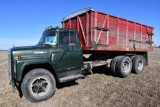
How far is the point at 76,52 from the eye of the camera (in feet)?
23.6

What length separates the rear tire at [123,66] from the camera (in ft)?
29.5

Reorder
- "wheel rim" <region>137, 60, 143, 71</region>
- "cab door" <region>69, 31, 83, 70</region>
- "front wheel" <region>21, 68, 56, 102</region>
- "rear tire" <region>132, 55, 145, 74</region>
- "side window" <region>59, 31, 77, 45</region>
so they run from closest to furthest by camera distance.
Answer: "front wheel" <region>21, 68, 56, 102</region> → "side window" <region>59, 31, 77, 45</region> → "cab door" <region>69, 31, 83, 70</region> → "rear tire" <region>132, 55, 145, 74</region> → "wheel rim" <region>137, 60, 143, 71</region>

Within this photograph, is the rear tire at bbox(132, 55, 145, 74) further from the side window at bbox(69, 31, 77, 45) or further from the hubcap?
the side window at bbox(69, 31, 77, 45)

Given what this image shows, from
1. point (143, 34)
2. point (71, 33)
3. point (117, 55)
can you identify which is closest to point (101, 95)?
point (71, 33)

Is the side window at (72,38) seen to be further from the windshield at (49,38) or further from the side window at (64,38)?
the windshield at (49,38)

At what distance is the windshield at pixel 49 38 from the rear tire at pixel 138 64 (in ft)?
17.8

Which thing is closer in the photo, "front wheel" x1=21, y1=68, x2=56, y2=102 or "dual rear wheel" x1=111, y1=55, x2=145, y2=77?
"front wheel" x1=21, y1=68, x2=56, y2=102

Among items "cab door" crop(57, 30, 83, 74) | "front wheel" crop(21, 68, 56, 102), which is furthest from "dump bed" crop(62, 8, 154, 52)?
"front wheel" crop(21, 68, 56, 102)

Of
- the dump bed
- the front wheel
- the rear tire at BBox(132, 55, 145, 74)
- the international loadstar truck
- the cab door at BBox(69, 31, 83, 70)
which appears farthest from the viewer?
the rear tire at BBox(132, 55, 145, 74)

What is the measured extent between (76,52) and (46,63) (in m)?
1.43

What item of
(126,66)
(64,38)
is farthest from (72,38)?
(126,66)

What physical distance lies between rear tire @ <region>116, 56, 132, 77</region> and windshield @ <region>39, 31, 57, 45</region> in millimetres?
3881

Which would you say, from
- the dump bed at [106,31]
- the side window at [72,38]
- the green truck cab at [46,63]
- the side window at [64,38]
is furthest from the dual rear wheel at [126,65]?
the side window at [64,38]

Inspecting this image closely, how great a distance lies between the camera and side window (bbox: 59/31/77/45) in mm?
6782
